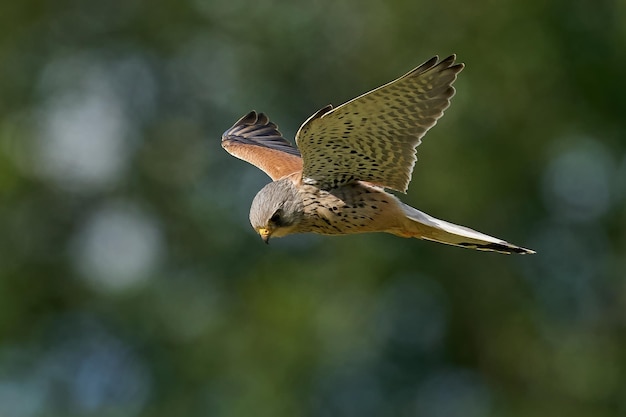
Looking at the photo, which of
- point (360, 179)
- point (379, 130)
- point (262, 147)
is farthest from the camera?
point (262, 147)

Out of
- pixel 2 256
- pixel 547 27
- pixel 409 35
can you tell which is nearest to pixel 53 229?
pixel 2 256

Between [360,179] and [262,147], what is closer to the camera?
[360,179]

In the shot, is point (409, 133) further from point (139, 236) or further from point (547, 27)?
point (139, 236)

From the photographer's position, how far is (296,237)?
19.4 m

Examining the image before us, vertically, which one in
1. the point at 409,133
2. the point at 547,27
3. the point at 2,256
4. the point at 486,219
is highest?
the point at 547,27

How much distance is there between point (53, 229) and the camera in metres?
20.8

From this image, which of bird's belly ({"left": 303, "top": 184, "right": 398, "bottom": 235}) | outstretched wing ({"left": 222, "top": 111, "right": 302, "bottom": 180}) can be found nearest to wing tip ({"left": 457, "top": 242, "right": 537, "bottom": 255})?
bird's belly ({"left": 303, "top": 184, "right": 398, "bottom": 235})

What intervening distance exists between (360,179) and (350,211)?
0.68 ft

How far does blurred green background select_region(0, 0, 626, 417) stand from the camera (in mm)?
17156

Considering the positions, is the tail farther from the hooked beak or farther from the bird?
the hooked beak

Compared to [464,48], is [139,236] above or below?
below

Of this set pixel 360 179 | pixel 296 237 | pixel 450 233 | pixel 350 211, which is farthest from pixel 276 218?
pixel 296 237

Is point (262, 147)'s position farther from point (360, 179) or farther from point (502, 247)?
point (502, 247)

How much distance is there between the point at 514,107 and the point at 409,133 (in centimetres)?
1252
